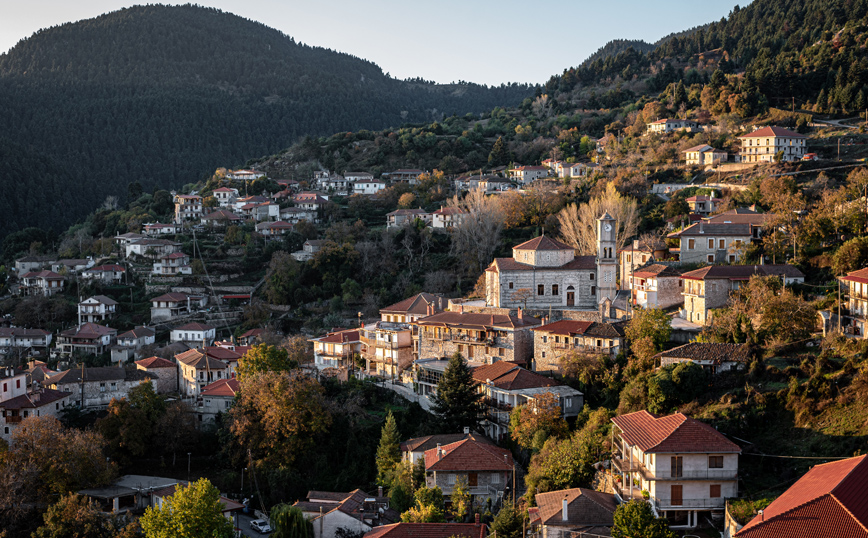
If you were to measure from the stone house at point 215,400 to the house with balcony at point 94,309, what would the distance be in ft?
70.8

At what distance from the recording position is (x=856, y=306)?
2556cm

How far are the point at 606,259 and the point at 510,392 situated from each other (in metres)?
11.0

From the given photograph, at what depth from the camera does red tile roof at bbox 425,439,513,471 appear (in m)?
25.3

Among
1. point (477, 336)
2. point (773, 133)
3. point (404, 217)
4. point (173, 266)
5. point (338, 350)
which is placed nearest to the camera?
point (477, 336)

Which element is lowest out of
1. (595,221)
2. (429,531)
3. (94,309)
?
(429,531)

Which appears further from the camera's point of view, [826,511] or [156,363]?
[156,363]

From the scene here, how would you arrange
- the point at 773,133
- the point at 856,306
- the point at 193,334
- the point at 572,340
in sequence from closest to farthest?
the point at 856,306 < the point at 572,340 < the point at 193,334 < the point at 773,133

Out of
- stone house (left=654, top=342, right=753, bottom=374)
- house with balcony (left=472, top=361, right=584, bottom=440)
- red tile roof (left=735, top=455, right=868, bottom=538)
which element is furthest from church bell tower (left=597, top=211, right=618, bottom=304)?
red tile roof (left=735, top=455, right=868, bottom=538)

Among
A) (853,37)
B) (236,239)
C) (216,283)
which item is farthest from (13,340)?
(853,37)

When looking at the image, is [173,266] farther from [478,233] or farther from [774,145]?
[774,145]

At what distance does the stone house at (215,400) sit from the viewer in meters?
36.6

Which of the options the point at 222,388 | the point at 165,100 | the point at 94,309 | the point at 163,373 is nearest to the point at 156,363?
the point at 163,373

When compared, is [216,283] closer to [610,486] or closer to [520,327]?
[520,327]

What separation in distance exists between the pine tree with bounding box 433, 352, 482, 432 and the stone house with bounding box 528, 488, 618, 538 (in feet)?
28.3
